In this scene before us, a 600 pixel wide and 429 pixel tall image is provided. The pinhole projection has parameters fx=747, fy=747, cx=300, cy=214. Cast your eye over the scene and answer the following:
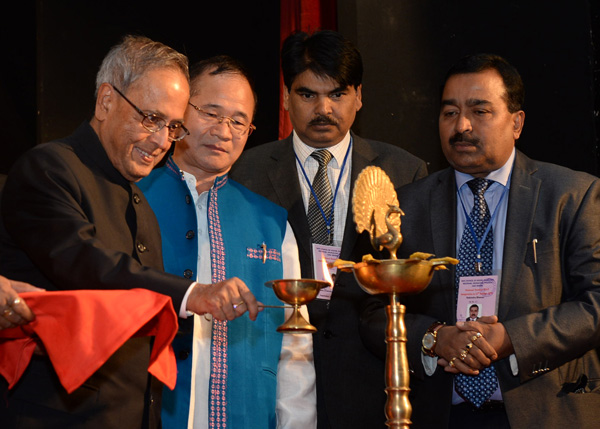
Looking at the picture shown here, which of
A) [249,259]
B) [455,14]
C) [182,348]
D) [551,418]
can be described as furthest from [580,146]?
[182,348]

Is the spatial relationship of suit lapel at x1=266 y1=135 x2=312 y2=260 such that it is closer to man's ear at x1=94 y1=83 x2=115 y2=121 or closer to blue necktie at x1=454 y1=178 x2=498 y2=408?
blue necktie at x1=454 y1=178 x2=498 y2=408

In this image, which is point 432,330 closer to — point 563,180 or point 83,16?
point 563,180

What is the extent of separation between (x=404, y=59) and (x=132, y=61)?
7.37 feet

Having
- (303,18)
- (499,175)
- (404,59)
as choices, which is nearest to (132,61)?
(499,175)

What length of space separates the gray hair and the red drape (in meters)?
1.95

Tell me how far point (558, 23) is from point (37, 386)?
3.20 metres

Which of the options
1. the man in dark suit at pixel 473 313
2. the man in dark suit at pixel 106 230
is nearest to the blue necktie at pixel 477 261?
the man in dark suit at pixel 473 313

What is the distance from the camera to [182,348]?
2268 mm

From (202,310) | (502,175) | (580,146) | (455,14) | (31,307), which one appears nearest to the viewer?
(31,307)

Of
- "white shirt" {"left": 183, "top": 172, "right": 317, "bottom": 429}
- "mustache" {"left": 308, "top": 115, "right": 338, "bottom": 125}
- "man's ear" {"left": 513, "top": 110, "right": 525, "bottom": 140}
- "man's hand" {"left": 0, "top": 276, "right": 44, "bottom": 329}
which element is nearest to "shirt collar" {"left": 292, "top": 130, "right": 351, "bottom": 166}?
"mustache" {"left": 308, "top": 115, "right": 338, "bottom": 125}

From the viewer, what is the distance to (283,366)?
251 centimetres

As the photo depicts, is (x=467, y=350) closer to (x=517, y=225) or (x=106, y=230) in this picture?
(x=517, y=225)

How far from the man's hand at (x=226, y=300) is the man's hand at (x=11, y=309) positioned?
0.36 metres

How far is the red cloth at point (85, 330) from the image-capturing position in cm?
149
